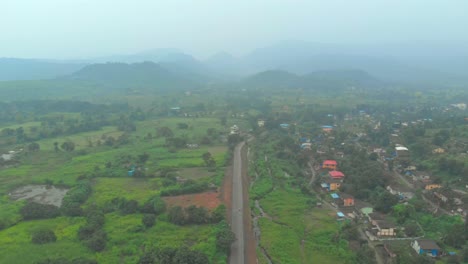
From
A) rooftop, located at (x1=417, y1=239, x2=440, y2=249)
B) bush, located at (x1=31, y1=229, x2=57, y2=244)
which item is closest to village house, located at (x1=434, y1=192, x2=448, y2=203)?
rooftop, located at (x1=417, y1=239, x2=440, y2=249)

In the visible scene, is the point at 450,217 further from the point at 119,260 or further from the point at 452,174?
the point at 119,260

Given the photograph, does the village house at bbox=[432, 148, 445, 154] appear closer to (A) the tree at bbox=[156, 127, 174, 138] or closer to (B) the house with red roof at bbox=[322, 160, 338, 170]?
(B) the house with red roof at bbox=[322, 160, 338, 170]

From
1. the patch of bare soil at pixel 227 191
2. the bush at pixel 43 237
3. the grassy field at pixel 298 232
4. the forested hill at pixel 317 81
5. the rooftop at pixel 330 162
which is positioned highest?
the forested hill at pixel 317 81

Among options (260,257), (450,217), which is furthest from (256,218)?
(450,217)

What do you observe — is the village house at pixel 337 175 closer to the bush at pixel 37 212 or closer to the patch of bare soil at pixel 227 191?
the patch of bare soil at pixel 227 191

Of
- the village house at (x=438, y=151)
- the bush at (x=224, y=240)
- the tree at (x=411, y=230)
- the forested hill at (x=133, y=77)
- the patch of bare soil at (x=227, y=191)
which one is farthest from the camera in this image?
the forested hill at (x=133, y=77)

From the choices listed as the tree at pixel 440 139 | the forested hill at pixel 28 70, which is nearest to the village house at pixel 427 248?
the tree at pixel 440 139

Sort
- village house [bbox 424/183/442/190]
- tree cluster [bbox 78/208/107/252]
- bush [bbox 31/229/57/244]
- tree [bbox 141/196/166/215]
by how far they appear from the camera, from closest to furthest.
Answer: tree cluster [bbox 78/208/107/252]
bush [bbox 31/229/57/244]
tree [bbox 141/196/166/215]
village house [bbox 424/183/442/190]

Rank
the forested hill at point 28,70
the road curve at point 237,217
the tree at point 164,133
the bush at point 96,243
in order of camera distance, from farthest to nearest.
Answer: the forested hill at point 28,70, the tree at point 164,133, the bush at point 96,243, the road curve at point 237,217
